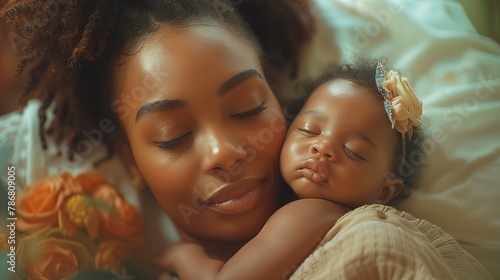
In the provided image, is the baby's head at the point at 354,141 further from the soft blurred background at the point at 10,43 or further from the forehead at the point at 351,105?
the soft blurred background at the point at 10,43

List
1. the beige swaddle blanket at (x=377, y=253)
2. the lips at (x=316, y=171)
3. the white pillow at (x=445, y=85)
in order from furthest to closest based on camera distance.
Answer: the white pillow at (x=445, y=85) < the lips at (x=316, y=171) < the beige swaddle blanket at (x=377, y=253)

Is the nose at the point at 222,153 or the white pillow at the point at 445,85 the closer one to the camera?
the nose at the point at 222,153

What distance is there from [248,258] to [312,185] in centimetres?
18

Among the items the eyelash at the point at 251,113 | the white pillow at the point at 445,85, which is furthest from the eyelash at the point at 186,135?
the white pillow at the point at 445,85

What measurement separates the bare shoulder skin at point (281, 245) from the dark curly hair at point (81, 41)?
406mm

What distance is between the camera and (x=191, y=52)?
101 centimetres

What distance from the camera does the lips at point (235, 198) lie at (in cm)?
99

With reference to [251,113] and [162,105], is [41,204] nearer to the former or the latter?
[162,105]

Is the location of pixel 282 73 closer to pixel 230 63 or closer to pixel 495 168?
pixel 230 63

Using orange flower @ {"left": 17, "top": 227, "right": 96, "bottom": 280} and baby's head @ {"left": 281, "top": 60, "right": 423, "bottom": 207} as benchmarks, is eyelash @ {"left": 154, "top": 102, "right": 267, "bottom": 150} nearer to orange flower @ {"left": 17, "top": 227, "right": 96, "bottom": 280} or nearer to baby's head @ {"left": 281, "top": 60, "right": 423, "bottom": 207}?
baby's head @ {"left": 281, "top": 60, "right": 423, "bottom": 207}

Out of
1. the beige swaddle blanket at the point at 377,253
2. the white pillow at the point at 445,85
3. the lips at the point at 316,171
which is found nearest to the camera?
the beige swaddle blanket at the point at 377,253

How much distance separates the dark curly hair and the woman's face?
0.05 meters

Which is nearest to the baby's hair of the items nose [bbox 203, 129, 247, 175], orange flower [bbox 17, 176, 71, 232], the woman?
the woman

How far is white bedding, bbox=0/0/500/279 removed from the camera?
1.09 meters
